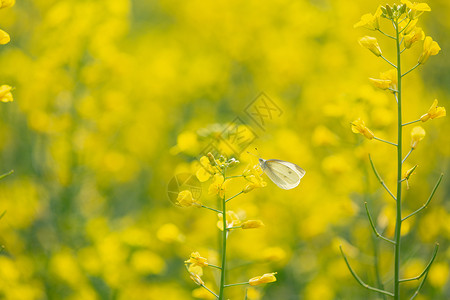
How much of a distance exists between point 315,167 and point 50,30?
298cm

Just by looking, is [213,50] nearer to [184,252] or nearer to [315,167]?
[315,167]

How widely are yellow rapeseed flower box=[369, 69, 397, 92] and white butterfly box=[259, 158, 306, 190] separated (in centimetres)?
52

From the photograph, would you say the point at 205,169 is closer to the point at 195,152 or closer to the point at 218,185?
the point at 218,185

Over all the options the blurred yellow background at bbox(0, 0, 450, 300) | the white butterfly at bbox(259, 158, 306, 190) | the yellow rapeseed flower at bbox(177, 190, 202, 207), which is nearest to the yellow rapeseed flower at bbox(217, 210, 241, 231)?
the yellow rapeseed flower at bbox(177, 190, 202, 207)

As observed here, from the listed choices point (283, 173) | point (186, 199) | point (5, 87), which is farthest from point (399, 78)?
point (5, 87)

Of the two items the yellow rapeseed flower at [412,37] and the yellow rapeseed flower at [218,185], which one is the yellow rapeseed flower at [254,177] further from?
the yellow rapeseed flower at [412,37]

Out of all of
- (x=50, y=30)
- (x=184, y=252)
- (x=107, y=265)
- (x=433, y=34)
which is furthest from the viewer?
(x=433, y=34)

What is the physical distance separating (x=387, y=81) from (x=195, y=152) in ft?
4.11

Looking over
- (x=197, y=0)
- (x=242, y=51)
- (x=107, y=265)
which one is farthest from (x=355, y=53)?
(x=107, y=265)

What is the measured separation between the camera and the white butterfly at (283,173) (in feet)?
8.15

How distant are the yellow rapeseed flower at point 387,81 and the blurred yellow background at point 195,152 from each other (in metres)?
0.93

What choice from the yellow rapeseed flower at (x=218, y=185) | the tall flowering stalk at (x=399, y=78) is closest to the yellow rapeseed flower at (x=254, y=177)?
the yellow rapeseed flower at (x=218, y=185)

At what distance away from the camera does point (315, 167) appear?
18.1 ft

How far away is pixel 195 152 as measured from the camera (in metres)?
3.13
